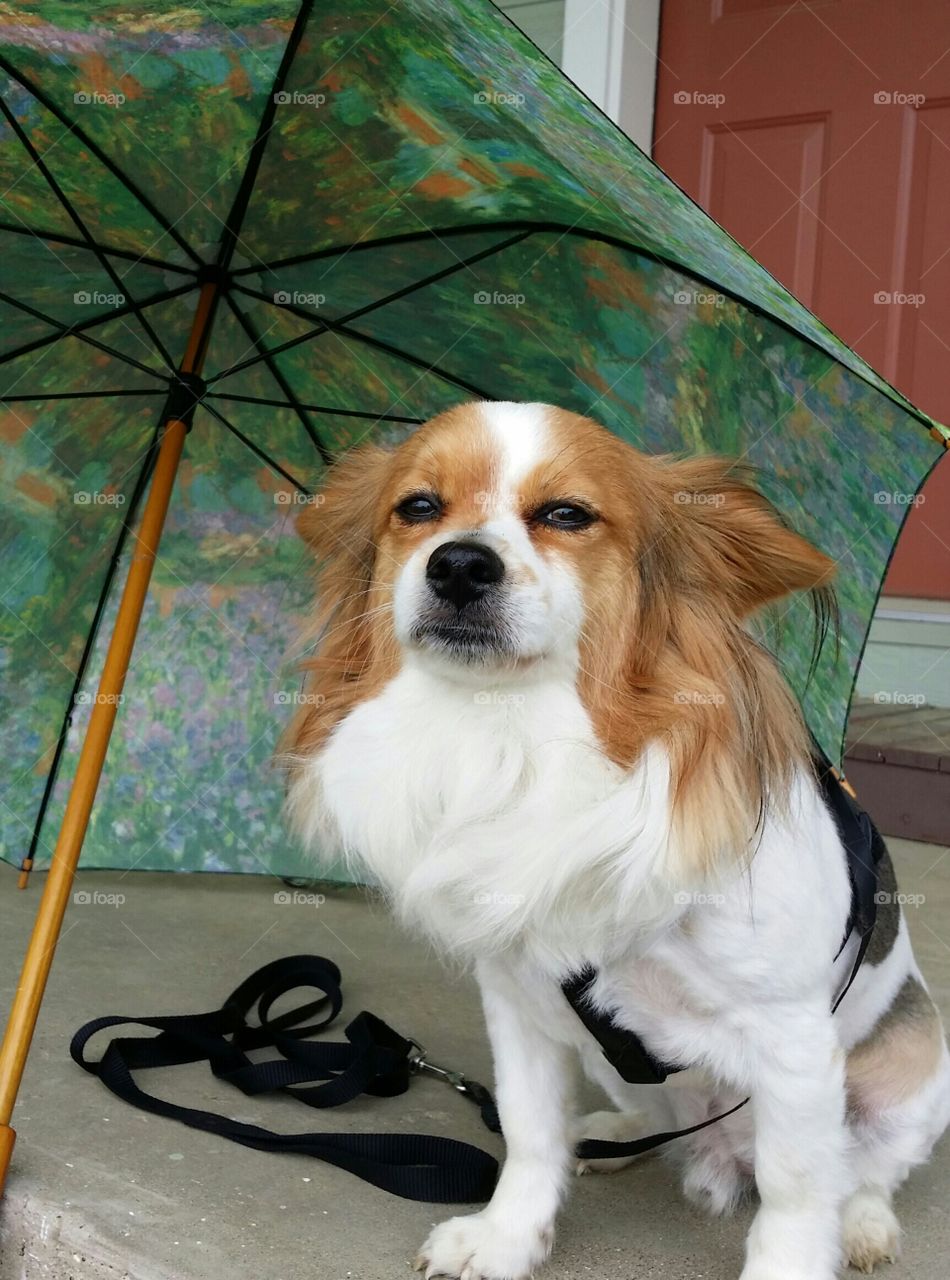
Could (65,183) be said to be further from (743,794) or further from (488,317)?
(743,794)

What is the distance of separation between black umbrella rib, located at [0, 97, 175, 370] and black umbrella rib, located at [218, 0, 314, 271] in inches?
6.7

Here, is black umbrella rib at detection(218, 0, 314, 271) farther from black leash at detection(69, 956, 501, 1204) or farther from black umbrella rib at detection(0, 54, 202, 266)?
black leash at detection(69, 956, 501, 1204)

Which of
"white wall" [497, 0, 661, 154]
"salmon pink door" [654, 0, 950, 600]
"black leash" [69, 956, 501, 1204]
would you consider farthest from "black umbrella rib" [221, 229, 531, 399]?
"white wall" [497, 0, 661, 154]

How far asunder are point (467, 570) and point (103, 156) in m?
0.93

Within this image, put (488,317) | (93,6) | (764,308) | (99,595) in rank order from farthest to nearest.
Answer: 1. (99,595)
2. (488,317)
3. (764,308)
4. (93,6)

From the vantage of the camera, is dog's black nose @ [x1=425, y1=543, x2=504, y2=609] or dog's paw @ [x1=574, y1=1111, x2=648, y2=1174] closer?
dog's black nose @ [x1=425, y1=543, x2=504, y2=609]

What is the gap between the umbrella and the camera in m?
1.70

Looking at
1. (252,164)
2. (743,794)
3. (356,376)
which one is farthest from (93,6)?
(743,794)

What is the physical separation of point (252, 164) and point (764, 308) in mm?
810

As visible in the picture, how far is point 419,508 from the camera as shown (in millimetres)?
1808

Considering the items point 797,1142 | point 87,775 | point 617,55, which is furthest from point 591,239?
point 617,55

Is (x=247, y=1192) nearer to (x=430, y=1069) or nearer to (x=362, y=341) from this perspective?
(x=430, y=1069)

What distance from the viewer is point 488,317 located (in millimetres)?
2166

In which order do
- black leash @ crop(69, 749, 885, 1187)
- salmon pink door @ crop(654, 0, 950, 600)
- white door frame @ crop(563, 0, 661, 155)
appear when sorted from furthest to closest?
white door frame @ crop(563, 0, 661, 155) < salmon pink door @ crop(654, 0, 950, 600) < black leash @ crop(69, 749, 885, 1187)
